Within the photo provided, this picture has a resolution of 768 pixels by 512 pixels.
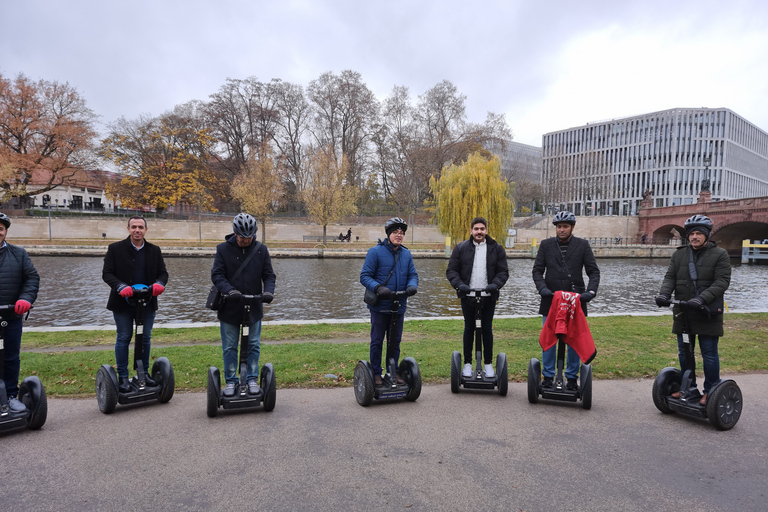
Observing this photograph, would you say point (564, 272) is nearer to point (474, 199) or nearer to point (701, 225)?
point (701, 225)

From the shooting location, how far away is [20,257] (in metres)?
4.59

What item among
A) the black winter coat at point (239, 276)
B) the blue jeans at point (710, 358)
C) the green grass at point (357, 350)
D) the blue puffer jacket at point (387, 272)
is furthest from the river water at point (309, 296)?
Answer: the blue jeans at point (710, 358)

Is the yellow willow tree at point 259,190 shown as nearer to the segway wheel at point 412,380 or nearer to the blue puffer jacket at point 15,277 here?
the blue puffer jacket at point 15,277

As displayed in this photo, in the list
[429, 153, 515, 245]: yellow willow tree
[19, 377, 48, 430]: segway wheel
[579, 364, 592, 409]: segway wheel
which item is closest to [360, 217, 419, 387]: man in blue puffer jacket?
[579, 364, 592, 409]: segway wheel

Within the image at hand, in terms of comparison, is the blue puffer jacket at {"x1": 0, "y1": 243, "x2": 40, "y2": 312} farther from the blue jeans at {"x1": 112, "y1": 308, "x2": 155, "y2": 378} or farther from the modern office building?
the modern office building

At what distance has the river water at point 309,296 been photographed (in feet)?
44.1

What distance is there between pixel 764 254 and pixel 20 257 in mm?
56323

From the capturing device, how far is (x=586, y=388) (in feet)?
16.5

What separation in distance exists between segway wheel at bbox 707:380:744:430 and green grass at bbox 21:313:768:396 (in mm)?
1832

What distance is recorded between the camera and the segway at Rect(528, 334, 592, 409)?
5047 mm

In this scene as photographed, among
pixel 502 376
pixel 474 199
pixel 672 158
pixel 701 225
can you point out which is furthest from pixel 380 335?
pixel 672 158

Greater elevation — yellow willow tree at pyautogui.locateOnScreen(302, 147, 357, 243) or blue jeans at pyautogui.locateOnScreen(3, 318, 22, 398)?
yellow willow tree at pyautogui.locateOnScreen(302, 147, 357, 243)

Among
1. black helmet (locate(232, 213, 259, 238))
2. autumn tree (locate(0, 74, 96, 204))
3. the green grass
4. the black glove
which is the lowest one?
the green grass

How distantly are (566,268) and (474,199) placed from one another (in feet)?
92.5
